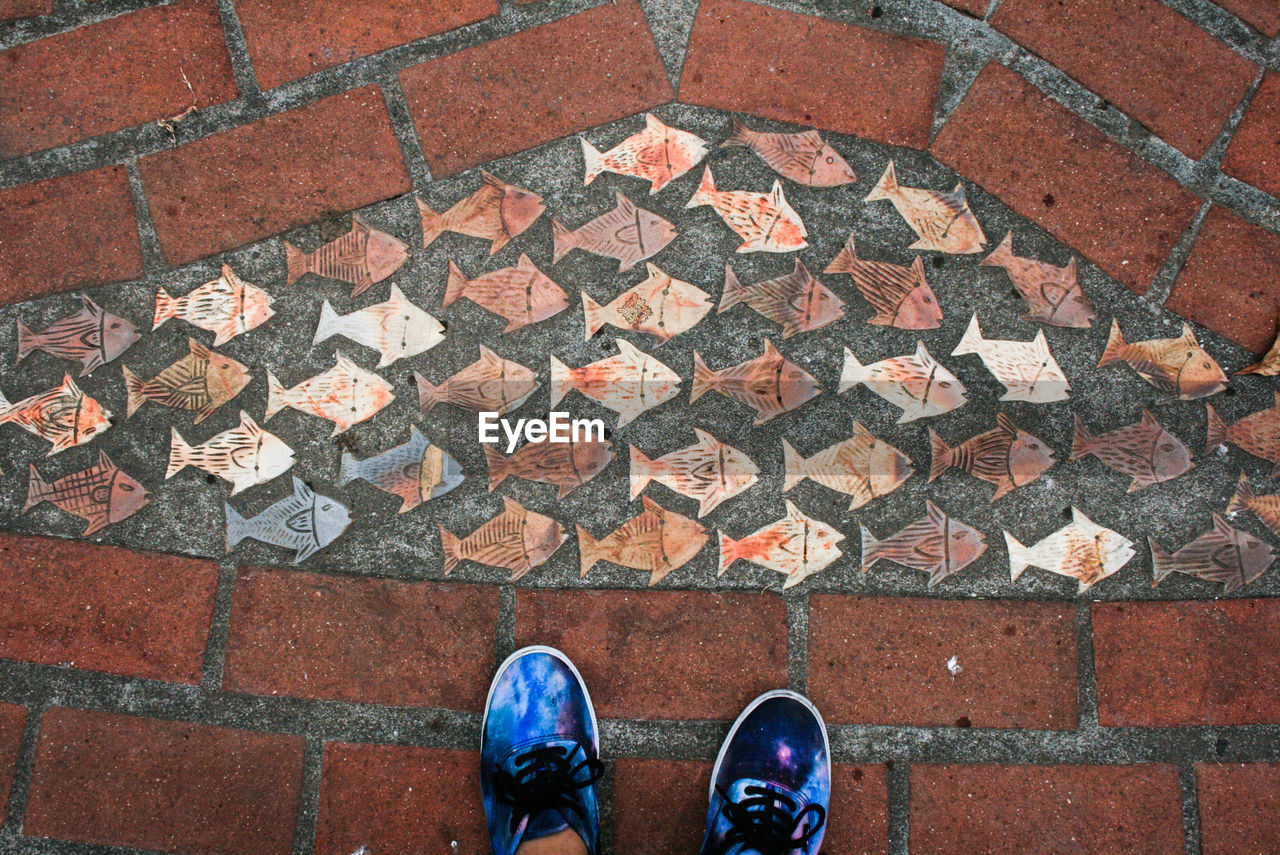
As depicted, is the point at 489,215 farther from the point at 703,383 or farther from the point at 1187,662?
the point at 1187,662

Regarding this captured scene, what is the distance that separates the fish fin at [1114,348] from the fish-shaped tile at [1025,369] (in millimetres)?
Result: 117

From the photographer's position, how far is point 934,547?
6.13ft

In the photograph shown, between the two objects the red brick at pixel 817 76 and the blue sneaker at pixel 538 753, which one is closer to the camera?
the blue sneaker at pixel 538 753

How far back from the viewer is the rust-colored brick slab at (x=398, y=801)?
1.83 m

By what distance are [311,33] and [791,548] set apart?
1853mm

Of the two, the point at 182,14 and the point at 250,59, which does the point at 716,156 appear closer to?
the point at 250,59

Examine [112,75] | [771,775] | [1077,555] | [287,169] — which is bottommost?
[771,775]

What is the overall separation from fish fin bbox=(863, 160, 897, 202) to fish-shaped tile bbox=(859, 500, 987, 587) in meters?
0.82

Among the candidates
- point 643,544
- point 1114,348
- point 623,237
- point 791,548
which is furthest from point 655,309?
point 1114,348

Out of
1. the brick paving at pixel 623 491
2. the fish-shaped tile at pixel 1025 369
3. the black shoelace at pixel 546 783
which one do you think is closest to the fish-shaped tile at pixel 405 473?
the brick paving at pixel 623 491

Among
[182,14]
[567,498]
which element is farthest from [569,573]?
[182,14]

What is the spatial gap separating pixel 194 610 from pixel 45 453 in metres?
0.57

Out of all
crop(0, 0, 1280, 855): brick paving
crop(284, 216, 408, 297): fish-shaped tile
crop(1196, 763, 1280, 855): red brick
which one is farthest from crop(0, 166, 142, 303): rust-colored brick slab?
crop(1196, 763, 1280, 855): red brick

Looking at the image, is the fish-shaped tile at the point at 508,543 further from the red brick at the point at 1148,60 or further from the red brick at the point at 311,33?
the red brick at the point at 1148,60
